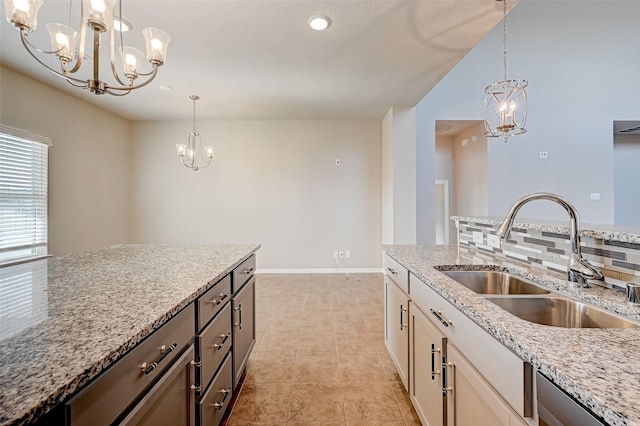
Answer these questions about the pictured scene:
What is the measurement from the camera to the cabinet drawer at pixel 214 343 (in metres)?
1.22

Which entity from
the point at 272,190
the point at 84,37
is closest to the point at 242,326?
the point at 84,37

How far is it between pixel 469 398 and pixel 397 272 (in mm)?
913

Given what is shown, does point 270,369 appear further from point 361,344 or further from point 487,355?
point 487,355

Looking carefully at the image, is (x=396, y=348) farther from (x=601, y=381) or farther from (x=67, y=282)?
(x=67, y=282)

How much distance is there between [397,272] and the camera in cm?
187

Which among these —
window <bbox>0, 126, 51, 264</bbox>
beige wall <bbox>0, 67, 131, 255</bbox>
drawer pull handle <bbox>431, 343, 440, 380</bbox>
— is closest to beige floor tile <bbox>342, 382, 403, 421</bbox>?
drawer pull handle <bbox>431, 343, 440, 380</bbox>

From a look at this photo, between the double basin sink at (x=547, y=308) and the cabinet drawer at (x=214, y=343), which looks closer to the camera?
the double basin sink at (x=547, y=308)

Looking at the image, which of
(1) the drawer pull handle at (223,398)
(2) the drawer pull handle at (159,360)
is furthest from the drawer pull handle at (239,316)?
(2) the drawer pull handle at (159,360)

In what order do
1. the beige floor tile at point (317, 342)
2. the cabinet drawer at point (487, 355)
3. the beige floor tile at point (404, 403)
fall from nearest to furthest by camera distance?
the cabinet drawer at point (487, 355) < the beige floor tile at point (404, 403) < the beige floor tile at point (317, 342)

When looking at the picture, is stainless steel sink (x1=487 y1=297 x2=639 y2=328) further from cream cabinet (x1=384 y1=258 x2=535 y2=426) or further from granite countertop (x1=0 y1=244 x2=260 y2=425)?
granite countertop (x1=0 y1=244 x2=260 y2=425)

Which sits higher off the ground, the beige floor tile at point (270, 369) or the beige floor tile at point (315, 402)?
the beige floor tile at point (270, 369)

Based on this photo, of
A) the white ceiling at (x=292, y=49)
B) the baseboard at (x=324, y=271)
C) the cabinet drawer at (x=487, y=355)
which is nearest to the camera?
the cabinet drawer at (x=487, y=355)

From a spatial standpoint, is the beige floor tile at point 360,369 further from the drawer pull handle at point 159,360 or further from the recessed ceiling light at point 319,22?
the recessed ceiling light at point 319,22

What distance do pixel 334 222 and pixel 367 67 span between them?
8.83 ft
